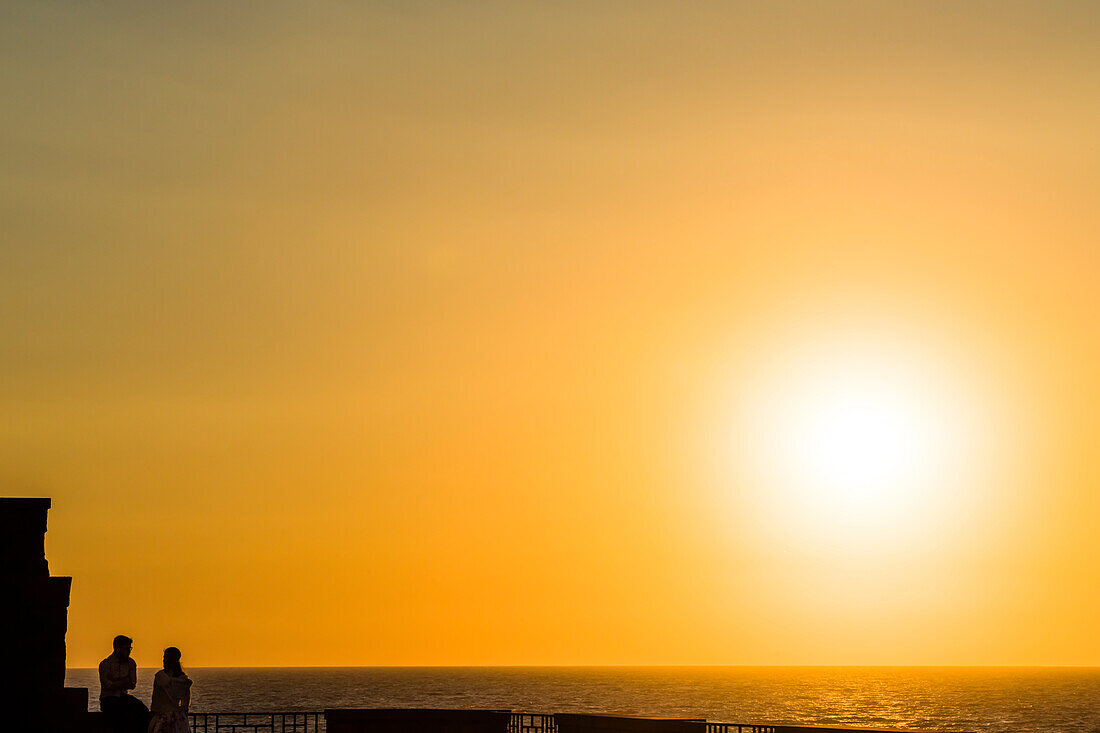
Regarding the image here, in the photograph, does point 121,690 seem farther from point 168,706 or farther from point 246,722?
point 246,722

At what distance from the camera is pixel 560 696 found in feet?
604

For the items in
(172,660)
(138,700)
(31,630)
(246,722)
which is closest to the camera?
(172,660)

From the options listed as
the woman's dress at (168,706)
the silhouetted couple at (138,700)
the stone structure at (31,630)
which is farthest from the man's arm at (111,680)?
the woman's dress at (168,706)

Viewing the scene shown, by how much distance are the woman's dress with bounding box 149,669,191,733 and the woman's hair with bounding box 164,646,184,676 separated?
0.11m

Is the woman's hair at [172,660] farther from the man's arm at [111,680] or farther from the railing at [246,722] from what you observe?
the railing at [246,722]

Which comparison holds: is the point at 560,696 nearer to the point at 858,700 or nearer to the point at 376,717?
the point at 858,700

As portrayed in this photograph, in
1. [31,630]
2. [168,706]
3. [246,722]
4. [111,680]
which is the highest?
[246,722]

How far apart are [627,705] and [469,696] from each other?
99.4 ft

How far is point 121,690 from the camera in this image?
21594 millimetres

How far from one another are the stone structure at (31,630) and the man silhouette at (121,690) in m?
0.41

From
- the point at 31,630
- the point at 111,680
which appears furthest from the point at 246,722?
the point at 31,630

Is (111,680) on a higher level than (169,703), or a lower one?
higher

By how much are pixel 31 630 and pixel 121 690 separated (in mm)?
1625

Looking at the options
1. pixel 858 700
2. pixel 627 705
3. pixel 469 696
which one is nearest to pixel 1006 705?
pixel 858 700
